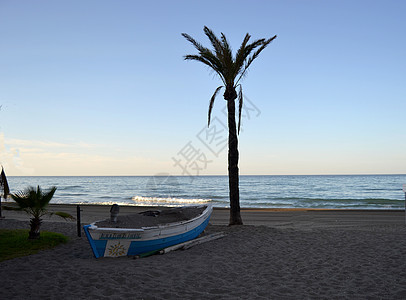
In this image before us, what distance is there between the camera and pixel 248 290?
20.1 feet

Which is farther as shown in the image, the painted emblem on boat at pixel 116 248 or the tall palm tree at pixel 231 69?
the tall palm tree at pixel 231 69

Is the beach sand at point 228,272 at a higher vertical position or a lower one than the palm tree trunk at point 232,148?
lower

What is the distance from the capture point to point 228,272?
24.4ft

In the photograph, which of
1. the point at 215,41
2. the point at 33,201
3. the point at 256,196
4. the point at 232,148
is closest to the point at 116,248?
the point at 33,201

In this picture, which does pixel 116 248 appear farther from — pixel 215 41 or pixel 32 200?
pixel 215 41

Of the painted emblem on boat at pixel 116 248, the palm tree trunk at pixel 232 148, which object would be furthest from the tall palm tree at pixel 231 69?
the painted emblem on boat at pixel 116 248

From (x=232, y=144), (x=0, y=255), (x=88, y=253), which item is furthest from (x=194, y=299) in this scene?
(x=232, y=144)

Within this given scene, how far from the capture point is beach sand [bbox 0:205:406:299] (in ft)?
19.3

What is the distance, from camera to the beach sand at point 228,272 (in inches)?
232

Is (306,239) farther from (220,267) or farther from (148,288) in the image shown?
(148,288)

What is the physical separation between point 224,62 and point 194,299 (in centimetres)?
1063

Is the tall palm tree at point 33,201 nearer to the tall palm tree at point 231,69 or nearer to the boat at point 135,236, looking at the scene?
the boat at point 135,236

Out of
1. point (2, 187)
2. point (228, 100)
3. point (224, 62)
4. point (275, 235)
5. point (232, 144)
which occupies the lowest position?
point (275, 235)

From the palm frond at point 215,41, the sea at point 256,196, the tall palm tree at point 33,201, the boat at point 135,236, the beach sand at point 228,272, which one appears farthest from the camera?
the sea at point 256,196
